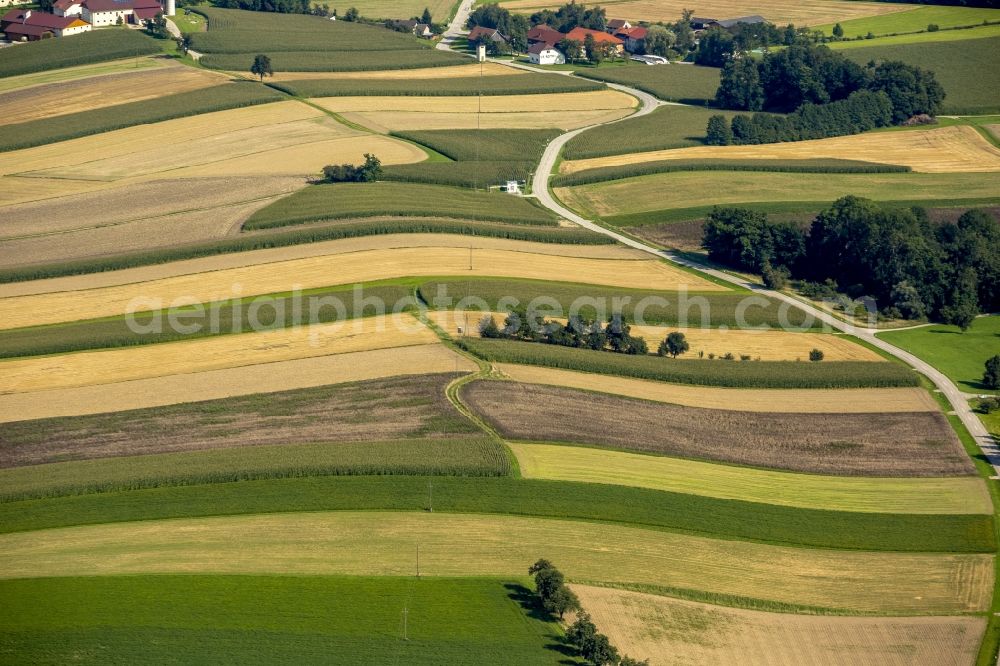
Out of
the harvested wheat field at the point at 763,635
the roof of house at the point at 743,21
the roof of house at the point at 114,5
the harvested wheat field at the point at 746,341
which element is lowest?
the harvested wheat field at the point at 763,635

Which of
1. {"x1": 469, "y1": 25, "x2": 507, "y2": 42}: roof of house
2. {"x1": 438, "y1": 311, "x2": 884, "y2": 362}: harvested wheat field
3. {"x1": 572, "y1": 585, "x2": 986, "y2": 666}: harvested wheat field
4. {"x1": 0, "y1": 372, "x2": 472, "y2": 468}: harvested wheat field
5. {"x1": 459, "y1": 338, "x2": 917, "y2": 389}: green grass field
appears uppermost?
{"x1": 469, "y1": 25, "x2": 507, "y2": 42}: roof of house

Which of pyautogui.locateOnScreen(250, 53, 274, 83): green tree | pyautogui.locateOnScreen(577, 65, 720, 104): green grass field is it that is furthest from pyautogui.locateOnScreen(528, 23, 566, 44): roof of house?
pyautogui.locateOnScreen(250, 53, 274, 83): green tree

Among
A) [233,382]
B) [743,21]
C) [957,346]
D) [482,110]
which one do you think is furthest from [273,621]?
[743,21]

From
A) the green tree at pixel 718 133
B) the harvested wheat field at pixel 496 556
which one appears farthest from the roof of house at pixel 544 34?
the harvested wheat field at pixel 496 556

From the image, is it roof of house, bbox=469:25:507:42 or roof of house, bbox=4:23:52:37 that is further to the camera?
roof of house, bbox=469:25:507:42

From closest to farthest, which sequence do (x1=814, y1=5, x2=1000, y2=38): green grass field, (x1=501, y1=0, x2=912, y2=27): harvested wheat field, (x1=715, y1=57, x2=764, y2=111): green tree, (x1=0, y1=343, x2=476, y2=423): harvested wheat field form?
1. (x1=0, y1=343, x2=476, y2=423): harvested wheat field
2. (x1=715, y1=57, x2=764, y2=111): green tree
3. (x1=814, y1=5, x2=1000, y2=38): green grass field
4. (x1=501, y1=0, x2=912, y2=27): harvested wheat field

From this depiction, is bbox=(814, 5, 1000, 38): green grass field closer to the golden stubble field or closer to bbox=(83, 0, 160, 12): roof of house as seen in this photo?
the golden stubble field

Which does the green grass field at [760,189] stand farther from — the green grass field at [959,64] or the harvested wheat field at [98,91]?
the harvested wheat field at [98,91]
